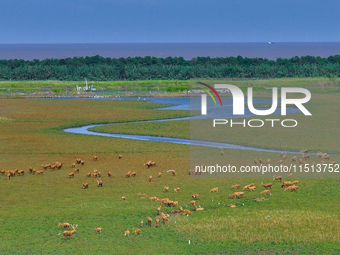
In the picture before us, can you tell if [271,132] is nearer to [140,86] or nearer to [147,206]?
[147,206]

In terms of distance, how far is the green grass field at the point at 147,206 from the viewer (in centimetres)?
2011

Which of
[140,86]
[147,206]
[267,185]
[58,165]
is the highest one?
[140,86]

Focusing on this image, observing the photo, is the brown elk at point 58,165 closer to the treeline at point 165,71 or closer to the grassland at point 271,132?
the grassland at point 271,132

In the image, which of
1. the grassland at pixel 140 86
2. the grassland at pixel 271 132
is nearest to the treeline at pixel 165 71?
the grassland at pixel 140 86

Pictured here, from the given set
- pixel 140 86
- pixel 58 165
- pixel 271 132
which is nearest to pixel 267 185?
pixel 58 165

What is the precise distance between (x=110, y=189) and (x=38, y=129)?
29.3 meters

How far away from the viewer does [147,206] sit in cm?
2514

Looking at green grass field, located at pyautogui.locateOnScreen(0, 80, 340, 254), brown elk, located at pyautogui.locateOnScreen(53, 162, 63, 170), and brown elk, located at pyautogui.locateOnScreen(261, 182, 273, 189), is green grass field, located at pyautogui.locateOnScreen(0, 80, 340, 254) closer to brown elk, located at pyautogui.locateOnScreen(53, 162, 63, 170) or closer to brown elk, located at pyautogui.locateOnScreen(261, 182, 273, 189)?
brown elk, located at pyautogui.locateOnScreen(261, 182, 273, 189)

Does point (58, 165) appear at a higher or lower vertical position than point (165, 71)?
lower

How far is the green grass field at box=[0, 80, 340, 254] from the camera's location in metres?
20.1

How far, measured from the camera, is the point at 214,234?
2120cm

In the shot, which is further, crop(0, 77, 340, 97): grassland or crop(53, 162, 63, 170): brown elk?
crop(0, 77, 340, 97): grassland

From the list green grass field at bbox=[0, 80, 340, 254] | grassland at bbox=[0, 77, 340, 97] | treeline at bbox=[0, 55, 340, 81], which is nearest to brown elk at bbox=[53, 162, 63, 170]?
green grass field at bbox=[0, 80, 340, 254]

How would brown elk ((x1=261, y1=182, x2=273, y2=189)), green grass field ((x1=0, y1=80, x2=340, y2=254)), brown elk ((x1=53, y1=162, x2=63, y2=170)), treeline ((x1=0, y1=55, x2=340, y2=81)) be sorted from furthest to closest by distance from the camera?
treeline ((x1=0, y1=55, x2=340, y2=81)), brown elk ((x1=53, y1=162, x2=63, y2=170)), brown elk ((x1=261, y1=182, x2=273, y2=189)), green grass field ((x1=0, y1=80, x2=340, y2=254))
